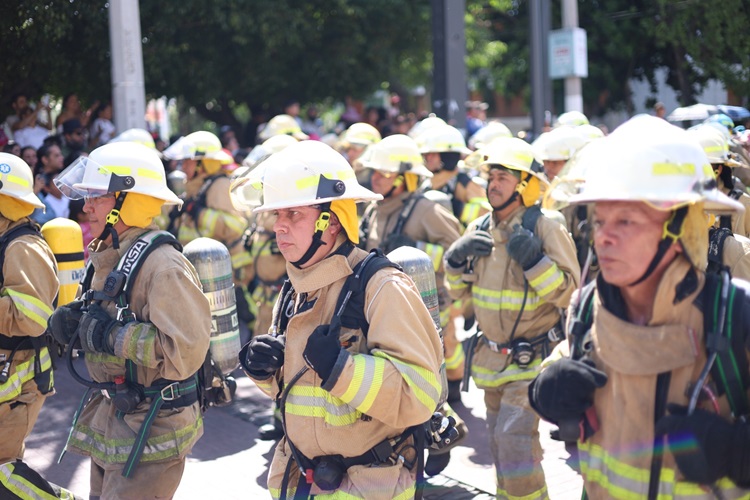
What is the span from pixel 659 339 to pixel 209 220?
6.62m

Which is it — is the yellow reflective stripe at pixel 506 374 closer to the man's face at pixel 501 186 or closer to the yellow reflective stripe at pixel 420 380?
the man's face at pixel 501 186

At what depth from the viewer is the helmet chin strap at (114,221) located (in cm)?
406

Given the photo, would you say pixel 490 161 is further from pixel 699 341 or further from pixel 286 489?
pixel 699 341

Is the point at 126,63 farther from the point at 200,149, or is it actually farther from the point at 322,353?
the point at 322,353

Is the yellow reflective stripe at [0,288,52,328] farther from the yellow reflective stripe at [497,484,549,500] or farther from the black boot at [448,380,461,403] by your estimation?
the black boot at [448,380,461,403]

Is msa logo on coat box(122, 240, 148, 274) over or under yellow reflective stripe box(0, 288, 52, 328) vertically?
over

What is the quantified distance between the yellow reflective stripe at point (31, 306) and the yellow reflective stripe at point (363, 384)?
2.09 metres

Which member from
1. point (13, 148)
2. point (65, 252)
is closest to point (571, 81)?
point (13, 148)

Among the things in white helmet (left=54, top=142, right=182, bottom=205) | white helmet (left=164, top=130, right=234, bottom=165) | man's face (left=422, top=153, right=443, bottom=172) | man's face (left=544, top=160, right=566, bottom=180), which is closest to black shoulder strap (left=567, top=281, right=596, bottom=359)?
white helmet (left=54, top=142, right=182, bottom=205)

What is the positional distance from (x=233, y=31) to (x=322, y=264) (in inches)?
487

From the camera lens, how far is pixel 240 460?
6512mm

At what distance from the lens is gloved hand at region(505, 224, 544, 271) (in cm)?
500

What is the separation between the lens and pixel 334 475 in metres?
3.08

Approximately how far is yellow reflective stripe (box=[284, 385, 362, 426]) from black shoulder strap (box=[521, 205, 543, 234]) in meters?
2.43
